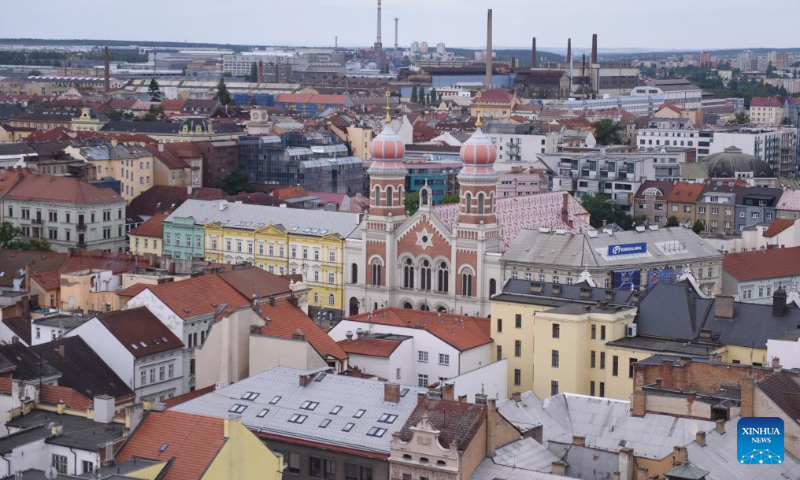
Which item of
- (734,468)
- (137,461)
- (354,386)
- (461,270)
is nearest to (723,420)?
(734,468)

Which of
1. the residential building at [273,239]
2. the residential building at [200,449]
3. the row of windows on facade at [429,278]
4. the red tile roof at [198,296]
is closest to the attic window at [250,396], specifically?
the residential building at [200,449]

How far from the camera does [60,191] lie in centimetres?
11462

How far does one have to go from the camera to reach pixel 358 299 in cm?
9369

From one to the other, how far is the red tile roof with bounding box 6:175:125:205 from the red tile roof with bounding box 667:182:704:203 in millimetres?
48882

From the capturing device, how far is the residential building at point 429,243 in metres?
88.8

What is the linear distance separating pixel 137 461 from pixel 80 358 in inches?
676

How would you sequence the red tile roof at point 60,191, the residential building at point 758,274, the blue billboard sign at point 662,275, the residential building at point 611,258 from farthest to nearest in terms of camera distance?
the red tile roof at point 60,191 < the residential building at point 758,274 < the blue billboard sign at point 662,275 < the residential building at point 611,258

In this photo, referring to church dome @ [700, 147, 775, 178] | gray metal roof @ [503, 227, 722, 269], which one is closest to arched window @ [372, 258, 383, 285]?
gray metal roof @ [503, 227, 722, 269]

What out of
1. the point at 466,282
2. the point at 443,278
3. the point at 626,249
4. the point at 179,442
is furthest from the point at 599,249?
the point at 179,442

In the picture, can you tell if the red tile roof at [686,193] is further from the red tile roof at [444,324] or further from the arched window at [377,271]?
the red tile roof at [444,324]

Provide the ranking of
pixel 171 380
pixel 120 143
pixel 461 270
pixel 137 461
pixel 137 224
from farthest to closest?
pixel 120 143, pixel 137 224, pixel 461 270, pixel 171 380, pixel 137 461

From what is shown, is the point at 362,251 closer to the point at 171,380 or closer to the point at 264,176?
the point at 171,380

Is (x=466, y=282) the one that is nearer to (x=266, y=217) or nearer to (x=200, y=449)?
(x=266, y=217)

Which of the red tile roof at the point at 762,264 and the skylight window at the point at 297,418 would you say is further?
the red tile roof at the point at 762,264
